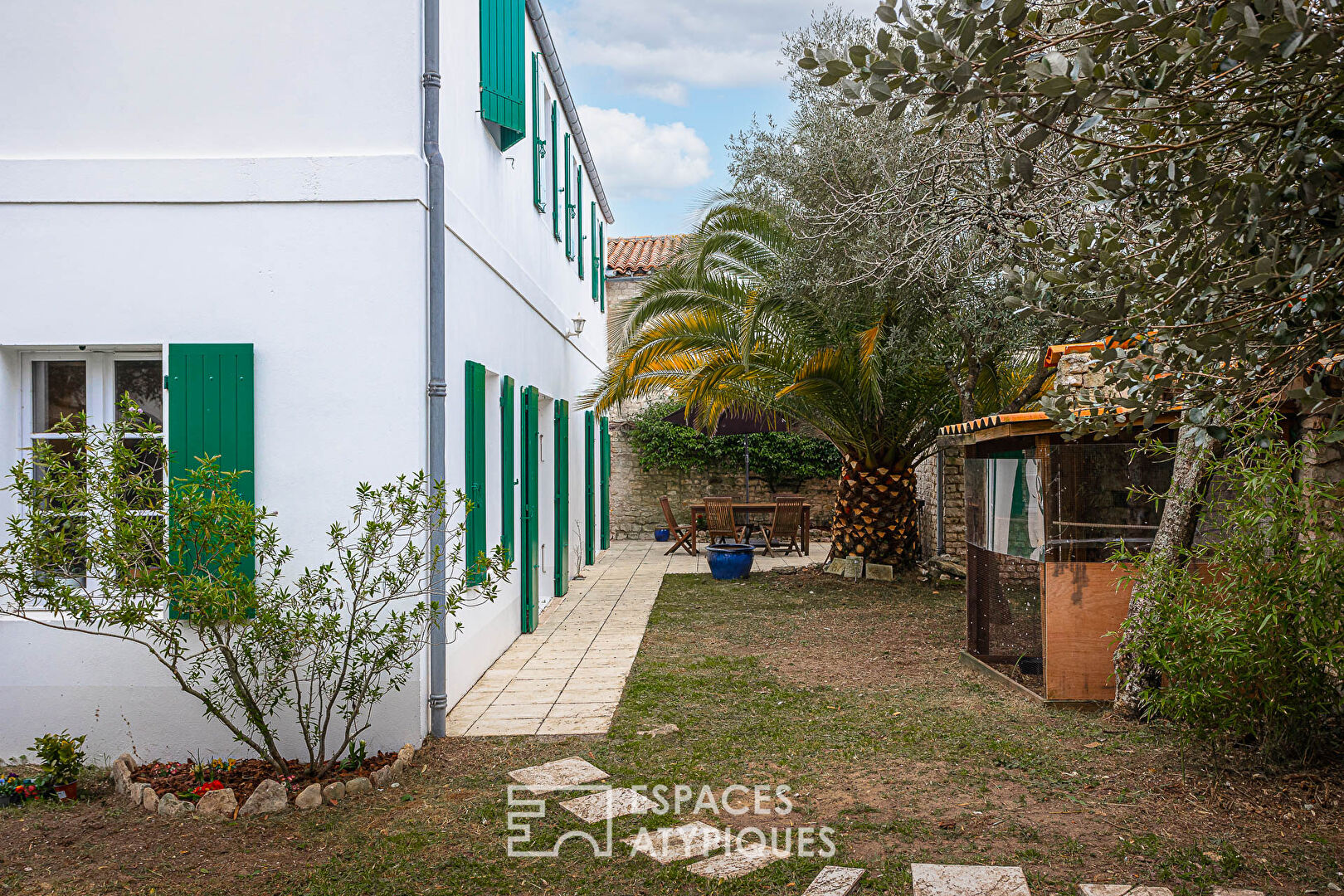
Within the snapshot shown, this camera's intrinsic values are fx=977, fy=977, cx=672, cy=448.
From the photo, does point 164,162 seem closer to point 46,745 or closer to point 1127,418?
point 46,745

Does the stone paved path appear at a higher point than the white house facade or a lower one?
lower

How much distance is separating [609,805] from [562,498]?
6.83 m

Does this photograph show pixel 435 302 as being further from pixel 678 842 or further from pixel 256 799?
pixel 678 842

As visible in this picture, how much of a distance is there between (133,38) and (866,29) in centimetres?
681

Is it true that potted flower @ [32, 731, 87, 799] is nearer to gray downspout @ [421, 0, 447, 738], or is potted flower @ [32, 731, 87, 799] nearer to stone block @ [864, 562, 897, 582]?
gray downspout @ [421, 0, 447, 738]

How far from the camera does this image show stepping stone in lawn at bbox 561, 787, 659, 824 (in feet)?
13.8

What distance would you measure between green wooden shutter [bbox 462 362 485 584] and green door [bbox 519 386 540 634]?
1.94m

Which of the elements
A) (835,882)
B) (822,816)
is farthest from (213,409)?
(835,882)

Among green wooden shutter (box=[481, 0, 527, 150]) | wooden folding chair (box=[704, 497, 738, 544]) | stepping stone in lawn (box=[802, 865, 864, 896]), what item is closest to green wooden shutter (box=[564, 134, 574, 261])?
green wooden shutter (box=[481, 0, 527, 150])

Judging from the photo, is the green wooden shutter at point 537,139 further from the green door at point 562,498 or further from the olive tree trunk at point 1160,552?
the olive tree trunk at point 1160,552

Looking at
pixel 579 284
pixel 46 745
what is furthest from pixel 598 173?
pixel 46 745

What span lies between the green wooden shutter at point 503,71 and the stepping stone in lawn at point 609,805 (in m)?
Answer: 4.59

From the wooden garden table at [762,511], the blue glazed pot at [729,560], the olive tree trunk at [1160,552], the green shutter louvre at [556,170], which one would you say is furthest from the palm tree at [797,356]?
the olive tree trunk at [1160,552]

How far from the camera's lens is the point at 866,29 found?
31.5ft
